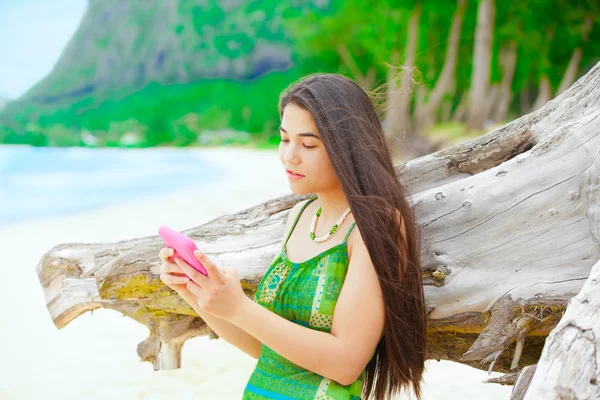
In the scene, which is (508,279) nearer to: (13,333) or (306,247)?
(306,247)

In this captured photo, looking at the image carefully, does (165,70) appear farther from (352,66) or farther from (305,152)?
(305,152)

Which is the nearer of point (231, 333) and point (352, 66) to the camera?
point (231, 333)

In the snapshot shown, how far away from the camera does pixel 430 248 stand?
2.24 metres

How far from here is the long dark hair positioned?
67.6 inches

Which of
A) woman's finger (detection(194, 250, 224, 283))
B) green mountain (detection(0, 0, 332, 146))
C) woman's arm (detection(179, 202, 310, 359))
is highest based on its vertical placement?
green mountain (detection(0, 0, 332, 146))

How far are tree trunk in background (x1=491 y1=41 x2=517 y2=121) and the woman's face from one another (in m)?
21.1

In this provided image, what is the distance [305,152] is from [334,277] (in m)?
0.38

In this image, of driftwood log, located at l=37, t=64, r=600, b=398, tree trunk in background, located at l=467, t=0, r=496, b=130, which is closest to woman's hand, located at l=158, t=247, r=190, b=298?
driftwood log, located at l=37, t=64, r=600, b=398

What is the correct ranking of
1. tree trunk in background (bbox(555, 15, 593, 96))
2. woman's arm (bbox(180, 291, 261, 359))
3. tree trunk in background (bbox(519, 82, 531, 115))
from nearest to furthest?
woman's arm (bbox(180, 291, 261, 359))
tree trunk in background (bbox(555, 15, 593, 96))
tree trunk in background (bbox(519, 82, 531, 115))

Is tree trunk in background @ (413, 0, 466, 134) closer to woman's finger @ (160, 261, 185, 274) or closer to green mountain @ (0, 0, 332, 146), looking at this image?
woman's finger @ (160, 261, 185, 274)

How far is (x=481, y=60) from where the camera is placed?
1677 cm

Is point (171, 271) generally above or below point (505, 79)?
above

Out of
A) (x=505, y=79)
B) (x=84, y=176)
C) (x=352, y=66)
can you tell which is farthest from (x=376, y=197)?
(x=352, y=66)

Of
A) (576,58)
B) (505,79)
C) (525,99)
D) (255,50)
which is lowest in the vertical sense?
(525,99)
